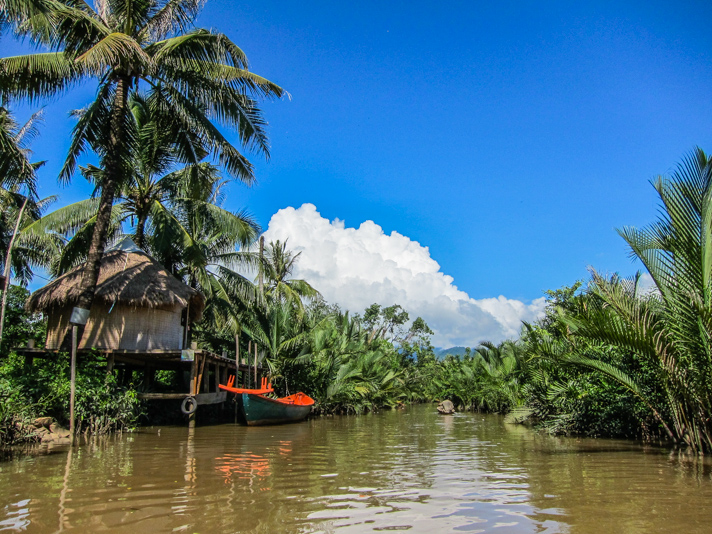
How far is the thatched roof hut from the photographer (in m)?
14.0

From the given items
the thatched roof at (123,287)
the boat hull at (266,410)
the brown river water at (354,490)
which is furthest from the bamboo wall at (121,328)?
the brown river water at (354,490)

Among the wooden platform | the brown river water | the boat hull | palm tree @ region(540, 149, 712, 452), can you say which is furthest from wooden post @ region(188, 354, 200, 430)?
palm tree @ region(540, 149, 712, 452)

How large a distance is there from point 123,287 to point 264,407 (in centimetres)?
497

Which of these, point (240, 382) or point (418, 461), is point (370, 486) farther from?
point (240, 382)

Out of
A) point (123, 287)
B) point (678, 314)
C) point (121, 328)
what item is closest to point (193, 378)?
point (121, 328)

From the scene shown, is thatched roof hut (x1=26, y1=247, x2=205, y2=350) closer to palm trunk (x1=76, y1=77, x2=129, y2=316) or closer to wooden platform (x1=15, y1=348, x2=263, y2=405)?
wooden platform (x1=15, y1=348, x2=263, y2=405)

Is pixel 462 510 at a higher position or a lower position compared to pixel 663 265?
lower

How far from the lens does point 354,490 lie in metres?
5.55

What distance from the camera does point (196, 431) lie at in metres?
13.1

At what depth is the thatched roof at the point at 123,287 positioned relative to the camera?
13.9 m

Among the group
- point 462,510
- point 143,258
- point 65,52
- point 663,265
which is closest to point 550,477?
point 462,510

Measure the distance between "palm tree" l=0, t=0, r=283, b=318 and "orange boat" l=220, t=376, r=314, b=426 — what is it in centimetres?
488

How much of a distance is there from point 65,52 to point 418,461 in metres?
10.5

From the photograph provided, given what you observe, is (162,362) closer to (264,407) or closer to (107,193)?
(264,407)
